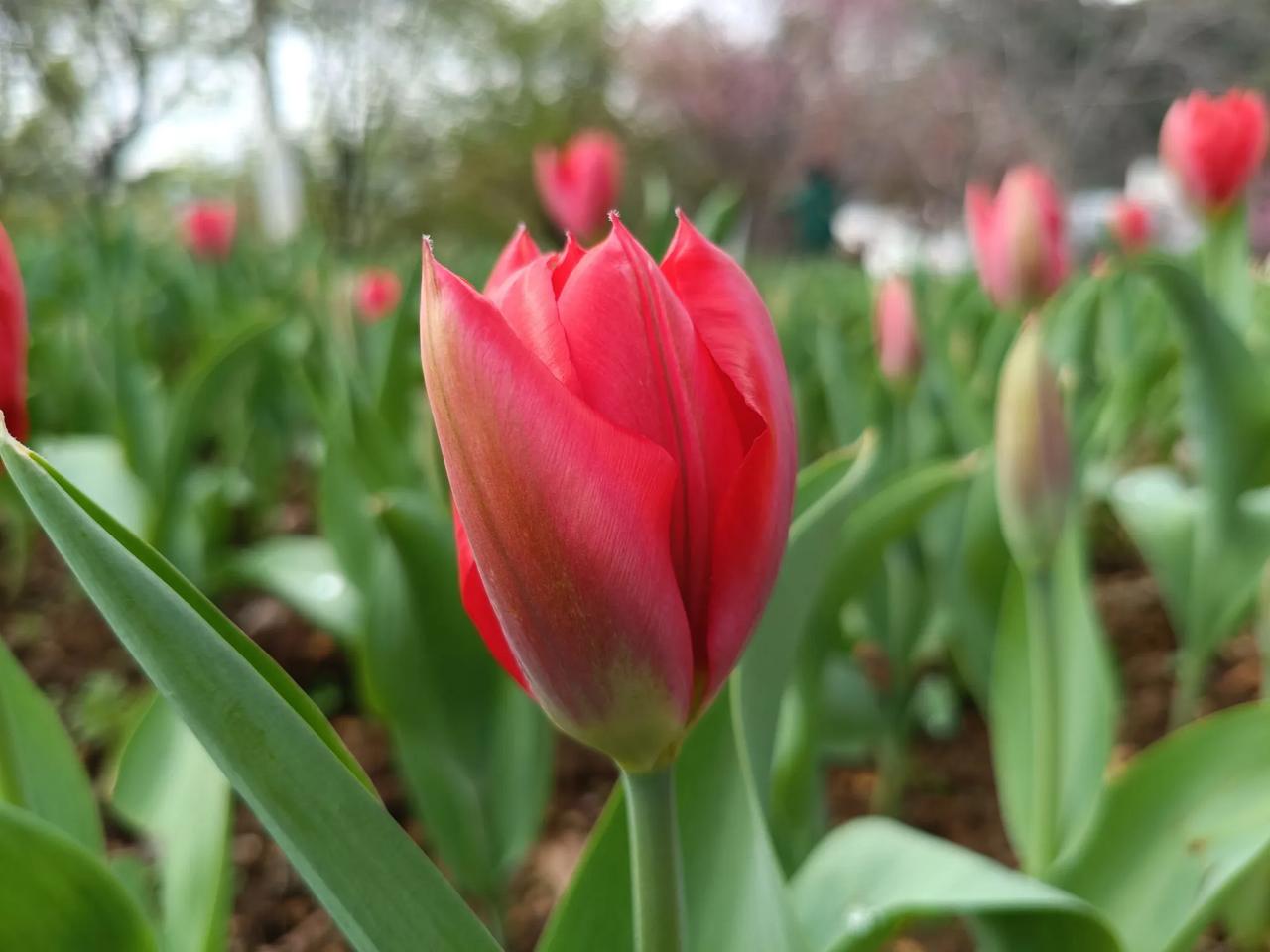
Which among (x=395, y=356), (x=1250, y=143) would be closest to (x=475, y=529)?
(x=395, y=356)

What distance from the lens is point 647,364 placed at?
29cm

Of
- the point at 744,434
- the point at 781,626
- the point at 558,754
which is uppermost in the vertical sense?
the point at 744,434

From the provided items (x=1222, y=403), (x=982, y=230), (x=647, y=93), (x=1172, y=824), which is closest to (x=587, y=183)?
(x=982, y=230)

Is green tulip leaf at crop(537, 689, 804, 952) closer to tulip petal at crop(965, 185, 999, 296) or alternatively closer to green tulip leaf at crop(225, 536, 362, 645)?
green tulip leaf at crop(225, 536, 362, 645)

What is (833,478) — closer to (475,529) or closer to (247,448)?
(475,529)

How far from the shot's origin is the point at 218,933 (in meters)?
0.44

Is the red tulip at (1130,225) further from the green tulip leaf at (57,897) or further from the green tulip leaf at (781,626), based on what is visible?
the green tulip leaf at (57,897)

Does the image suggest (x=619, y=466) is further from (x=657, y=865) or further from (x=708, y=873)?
(x=708, y=873)

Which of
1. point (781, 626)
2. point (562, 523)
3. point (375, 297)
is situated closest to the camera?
point (562, 523)

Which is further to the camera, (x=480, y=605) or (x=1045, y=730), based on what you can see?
(x=1045, y=730)

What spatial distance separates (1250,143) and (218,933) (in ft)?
4.49

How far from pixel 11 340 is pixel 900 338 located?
888 mm

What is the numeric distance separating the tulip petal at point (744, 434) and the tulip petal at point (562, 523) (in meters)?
0.02

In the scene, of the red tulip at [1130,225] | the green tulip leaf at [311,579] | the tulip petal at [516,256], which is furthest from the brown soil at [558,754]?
the tulip petal at [516,256]
